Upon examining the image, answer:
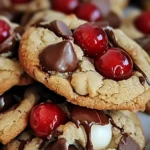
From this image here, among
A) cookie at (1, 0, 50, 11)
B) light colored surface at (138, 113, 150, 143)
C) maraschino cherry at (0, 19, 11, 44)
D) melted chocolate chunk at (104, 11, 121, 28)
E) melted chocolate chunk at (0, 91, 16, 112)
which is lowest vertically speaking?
cookie at (1, 0, 50, 11)

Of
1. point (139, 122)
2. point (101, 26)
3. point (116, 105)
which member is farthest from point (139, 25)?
point (116, 105)

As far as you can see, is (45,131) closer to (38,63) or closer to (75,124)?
(75,124)

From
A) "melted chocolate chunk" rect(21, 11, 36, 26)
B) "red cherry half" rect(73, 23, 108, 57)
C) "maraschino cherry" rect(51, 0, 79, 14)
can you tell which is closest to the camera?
"red cherry half" rect(73, 23, 108, 57)

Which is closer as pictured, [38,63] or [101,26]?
[38,63]

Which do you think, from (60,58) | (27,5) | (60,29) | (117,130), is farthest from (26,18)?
(117,130)

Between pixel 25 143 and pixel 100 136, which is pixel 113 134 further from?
pixel 25 143

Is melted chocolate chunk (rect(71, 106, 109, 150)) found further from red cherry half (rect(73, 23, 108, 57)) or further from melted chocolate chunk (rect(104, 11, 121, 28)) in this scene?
melted chocolate chunk (rect(104, 11, 121, 28))

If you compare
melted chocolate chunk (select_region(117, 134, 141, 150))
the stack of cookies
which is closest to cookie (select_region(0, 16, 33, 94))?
the stack of cookies

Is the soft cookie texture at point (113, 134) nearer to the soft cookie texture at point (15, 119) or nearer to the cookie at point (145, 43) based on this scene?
the soft cookie texture at point (15, 119)
